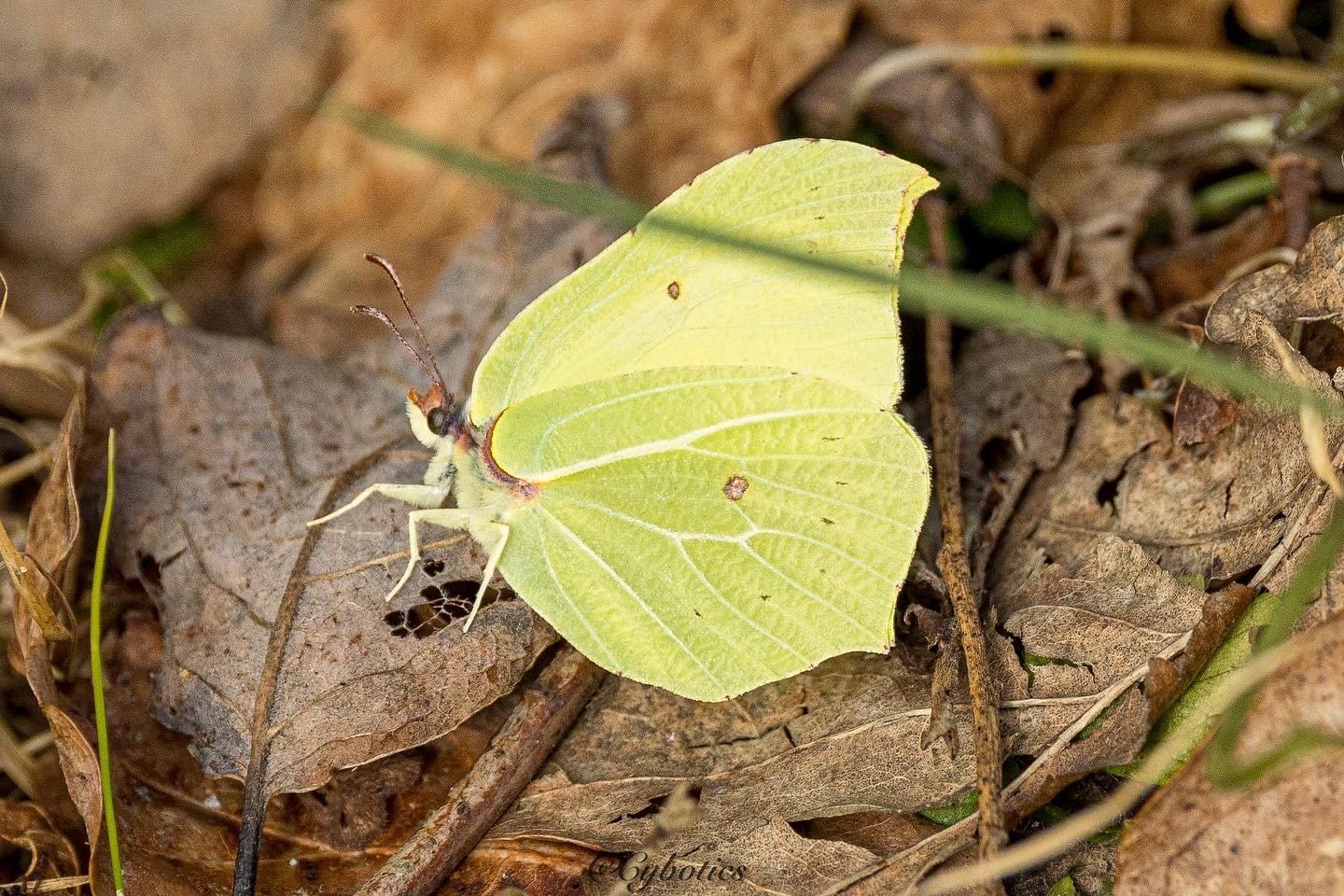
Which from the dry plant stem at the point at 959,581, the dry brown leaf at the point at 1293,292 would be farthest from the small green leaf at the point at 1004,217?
the dry brown leaf at the point at 1293,292

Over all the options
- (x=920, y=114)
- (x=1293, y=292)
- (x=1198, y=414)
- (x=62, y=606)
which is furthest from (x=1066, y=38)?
(x=62, y=606)

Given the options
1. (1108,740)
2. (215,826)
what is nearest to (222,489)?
(215,826)

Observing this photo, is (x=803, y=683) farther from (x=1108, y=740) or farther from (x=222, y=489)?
(x=222, y=489)

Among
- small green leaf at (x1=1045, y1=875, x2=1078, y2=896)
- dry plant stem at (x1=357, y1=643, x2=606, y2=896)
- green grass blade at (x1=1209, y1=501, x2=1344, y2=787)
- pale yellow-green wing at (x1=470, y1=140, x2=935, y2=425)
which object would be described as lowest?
small green leaf at (x1=1045, y1=875, x2=1078, y2=896)

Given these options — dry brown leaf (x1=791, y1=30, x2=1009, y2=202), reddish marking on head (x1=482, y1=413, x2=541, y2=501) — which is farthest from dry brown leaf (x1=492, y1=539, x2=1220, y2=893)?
dry brown leaf (x1=791, y1=30, x2=1009, y2=202)

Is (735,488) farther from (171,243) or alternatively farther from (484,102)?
(171,243)

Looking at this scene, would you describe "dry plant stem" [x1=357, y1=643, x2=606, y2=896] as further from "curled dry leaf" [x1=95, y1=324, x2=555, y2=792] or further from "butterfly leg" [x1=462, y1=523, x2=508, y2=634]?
"butterfly leg" [x1=462, y1=523, x2=508, y2=634]
